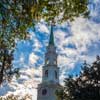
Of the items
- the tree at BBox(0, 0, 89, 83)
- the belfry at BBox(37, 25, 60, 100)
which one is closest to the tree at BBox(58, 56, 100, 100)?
the tree at BBox(0, 0, 89, 83)

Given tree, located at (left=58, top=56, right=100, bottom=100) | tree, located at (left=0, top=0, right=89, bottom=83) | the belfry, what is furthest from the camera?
the belfry

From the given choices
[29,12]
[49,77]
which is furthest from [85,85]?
[49,77]

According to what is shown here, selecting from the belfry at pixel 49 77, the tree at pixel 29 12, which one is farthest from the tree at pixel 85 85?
the belfry at pixel 49 77

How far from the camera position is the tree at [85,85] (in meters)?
50.5

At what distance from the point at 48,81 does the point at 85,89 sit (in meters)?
83.4

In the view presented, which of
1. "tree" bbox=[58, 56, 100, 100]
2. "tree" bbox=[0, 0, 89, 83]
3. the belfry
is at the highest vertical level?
the belfry

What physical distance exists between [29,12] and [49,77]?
388ft

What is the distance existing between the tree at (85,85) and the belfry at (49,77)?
75.8 m

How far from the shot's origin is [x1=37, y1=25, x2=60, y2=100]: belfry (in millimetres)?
133375

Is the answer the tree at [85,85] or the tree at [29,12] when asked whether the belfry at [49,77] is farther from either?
the tree at [29,12]

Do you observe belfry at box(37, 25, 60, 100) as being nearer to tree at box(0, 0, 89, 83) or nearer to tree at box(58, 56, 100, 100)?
tree at box(58, 56, 100, 100)

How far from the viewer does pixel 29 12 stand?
19.8m

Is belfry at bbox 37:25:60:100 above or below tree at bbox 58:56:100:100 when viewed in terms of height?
above

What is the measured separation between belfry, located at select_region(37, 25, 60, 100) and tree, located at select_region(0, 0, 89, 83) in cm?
11027
